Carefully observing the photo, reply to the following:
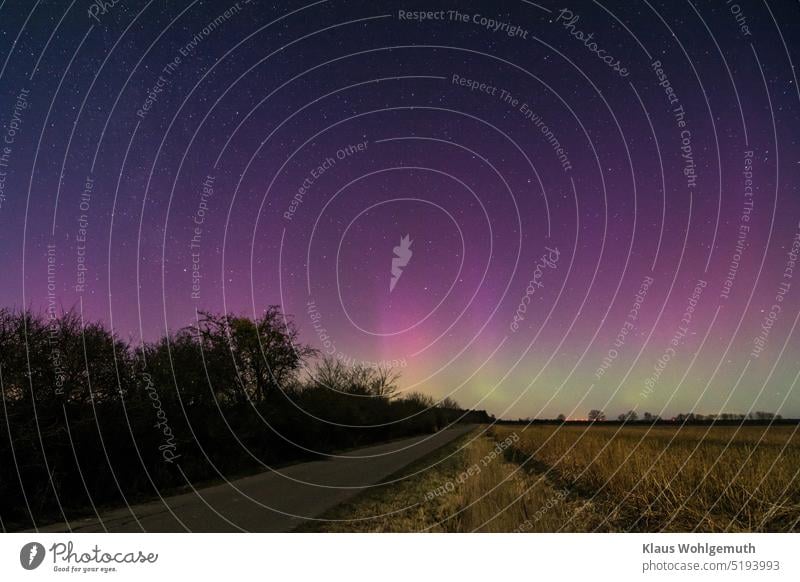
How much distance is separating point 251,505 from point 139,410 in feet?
13.2

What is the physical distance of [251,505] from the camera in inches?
473

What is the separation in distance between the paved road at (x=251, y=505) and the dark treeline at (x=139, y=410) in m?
0.63

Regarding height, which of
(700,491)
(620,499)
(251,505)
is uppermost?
(251,505)

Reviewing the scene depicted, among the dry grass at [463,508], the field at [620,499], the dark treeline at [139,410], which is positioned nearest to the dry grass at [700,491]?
the field at [620,499]

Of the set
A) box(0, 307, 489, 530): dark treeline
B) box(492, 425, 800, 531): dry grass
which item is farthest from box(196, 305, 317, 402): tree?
box(492, 425, 800, 531): dry grass

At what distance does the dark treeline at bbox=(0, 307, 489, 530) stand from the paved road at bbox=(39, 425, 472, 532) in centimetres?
63

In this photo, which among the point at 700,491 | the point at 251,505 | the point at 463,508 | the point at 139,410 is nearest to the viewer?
the point at 700,491

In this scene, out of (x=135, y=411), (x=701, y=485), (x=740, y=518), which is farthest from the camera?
(x=135, y=411)

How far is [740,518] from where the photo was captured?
31.9ft

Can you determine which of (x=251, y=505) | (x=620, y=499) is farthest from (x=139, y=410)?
(x=620, y=499)

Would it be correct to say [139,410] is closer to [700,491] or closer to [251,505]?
[251,505]

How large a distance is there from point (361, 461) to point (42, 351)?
1156 centimetres
